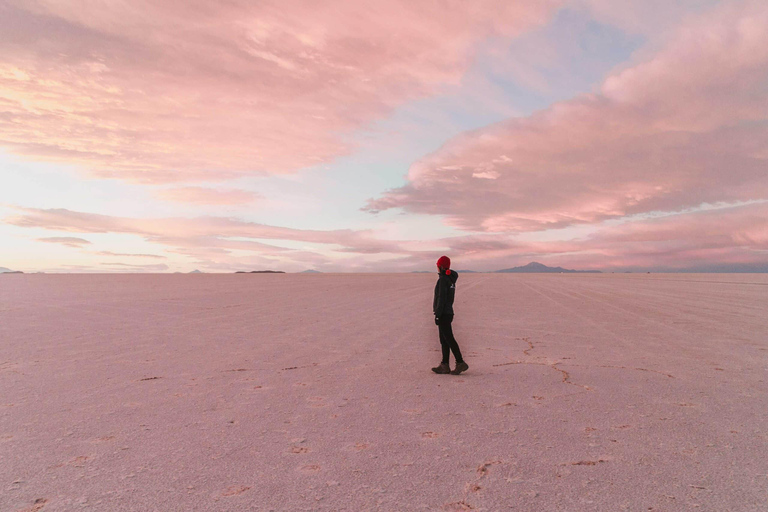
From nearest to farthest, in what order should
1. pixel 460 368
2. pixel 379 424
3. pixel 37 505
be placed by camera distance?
pixel 37 505
pixel 379 424
pixel 460 368

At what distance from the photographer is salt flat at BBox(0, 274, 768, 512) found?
11.3 feet

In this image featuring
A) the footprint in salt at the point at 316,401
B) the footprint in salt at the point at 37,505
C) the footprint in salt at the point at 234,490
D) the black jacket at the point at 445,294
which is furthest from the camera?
the black jacket at the point at 445,294

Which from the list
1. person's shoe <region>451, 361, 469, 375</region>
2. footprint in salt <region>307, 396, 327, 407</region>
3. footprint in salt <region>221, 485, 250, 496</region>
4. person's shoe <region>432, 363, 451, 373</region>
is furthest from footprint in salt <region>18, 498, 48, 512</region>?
person's shoe <region>451, 361, 469, 375</region>

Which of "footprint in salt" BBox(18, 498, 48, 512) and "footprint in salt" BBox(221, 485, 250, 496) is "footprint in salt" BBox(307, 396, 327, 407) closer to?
"footprint in salt" BBox(221, 485, 250, 496)

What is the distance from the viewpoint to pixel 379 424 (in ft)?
16.0

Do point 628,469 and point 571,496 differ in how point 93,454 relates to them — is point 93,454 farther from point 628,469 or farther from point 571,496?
point 628,469

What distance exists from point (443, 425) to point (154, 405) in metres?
3.46

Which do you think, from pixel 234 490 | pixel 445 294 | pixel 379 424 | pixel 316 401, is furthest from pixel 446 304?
pixel 234 490

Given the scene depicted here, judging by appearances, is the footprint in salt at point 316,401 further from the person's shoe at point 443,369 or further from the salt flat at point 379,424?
the person's shoe at point 443,369

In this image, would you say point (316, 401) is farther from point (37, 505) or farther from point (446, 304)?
point (37, 505)

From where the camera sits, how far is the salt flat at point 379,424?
343 cm

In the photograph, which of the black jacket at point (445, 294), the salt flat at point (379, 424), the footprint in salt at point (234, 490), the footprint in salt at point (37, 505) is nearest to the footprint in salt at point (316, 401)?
the salt flat at point (379, 424)

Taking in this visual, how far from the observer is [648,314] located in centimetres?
1580

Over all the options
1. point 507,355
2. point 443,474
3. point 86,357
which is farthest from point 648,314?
point 86,357
